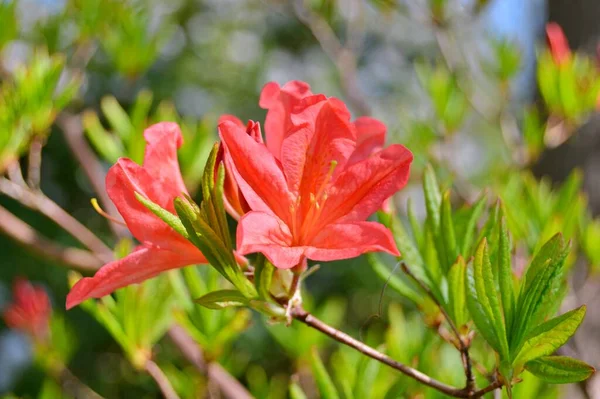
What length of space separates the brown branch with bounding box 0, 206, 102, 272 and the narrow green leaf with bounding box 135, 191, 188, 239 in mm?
556

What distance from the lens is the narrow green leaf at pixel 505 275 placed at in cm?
40

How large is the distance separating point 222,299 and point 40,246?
0.58 m

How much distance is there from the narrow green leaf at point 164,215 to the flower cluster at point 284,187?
0.13ft

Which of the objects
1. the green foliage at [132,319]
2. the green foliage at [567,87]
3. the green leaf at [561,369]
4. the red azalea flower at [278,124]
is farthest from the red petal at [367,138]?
the green foliage at [567,87]

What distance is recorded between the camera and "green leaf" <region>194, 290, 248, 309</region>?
0.42 meters

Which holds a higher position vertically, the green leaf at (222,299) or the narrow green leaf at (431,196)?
the narrow green leaf at (431,196)

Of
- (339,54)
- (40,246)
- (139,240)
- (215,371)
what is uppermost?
(339,54)

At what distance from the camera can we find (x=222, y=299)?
0.42 meters

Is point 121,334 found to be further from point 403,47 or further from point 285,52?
point 403,47

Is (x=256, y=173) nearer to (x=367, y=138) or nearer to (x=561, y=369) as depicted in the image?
(x=367, y=138)

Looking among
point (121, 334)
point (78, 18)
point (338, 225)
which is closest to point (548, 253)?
point (338, 225)

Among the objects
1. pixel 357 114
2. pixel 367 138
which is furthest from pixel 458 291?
pixel 357 114

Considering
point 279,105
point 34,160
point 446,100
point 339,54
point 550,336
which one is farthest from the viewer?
point 339,54

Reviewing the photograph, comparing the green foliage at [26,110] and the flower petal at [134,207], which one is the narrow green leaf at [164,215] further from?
the green foliage at [26,110]
